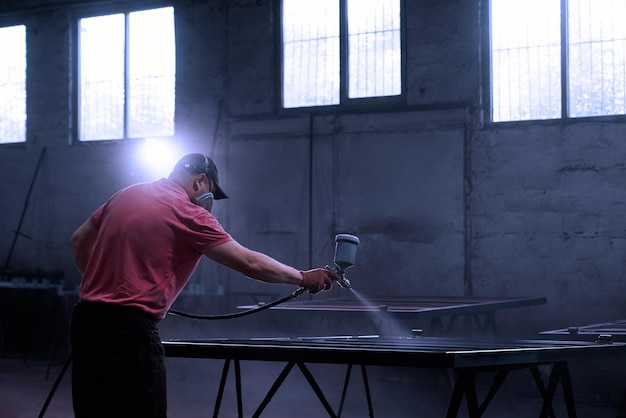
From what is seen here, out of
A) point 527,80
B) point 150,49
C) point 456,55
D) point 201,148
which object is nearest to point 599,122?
point 527,80

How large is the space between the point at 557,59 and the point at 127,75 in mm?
4826

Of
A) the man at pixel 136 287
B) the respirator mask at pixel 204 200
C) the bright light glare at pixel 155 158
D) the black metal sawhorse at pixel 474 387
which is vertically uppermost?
the bright light glare at pixel 155 158

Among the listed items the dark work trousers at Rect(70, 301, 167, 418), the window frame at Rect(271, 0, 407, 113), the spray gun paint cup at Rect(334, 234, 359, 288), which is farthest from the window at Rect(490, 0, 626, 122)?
the dark work trousers at Rect(70, 301, 167, 418)

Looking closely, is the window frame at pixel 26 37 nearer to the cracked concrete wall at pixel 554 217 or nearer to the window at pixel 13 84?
the window at pixel 13 84

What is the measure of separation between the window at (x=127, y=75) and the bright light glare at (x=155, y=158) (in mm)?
173

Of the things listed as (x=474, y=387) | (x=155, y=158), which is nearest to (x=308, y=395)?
(x=155, y=158)

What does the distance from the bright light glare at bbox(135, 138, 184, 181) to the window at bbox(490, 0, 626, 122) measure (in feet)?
11.5

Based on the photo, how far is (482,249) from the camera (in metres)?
8.46

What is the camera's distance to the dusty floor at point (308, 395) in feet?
24.1

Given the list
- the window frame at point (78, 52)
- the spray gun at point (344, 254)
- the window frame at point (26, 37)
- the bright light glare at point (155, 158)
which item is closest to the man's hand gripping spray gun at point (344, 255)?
the spray gun at point (344, 254)

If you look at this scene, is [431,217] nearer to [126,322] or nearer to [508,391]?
[508,391]

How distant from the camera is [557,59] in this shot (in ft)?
27.6

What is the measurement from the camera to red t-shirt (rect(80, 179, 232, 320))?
3.62 meters

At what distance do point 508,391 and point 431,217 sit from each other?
1.84 m
